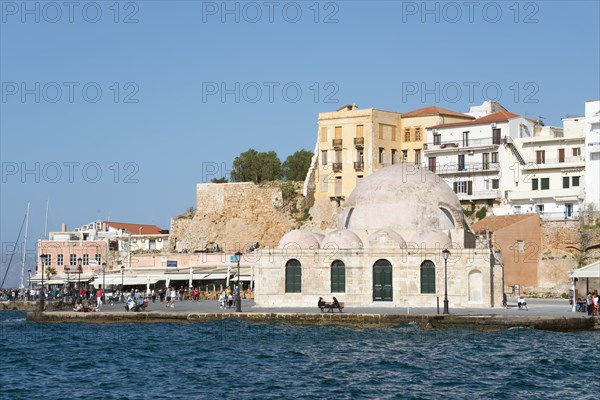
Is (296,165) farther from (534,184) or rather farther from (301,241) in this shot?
(301,241)

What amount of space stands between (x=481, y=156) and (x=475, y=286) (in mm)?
20760

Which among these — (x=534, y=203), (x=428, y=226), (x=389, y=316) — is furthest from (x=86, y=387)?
(x=534, y=203)

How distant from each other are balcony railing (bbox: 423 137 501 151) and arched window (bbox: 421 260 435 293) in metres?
20.5

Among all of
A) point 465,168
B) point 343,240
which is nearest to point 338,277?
point 343,240

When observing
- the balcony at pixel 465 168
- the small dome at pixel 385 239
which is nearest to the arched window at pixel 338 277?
the small dome at pixel 385 239

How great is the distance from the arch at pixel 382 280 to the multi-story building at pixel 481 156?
64.2 feet

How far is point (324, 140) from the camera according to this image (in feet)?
227

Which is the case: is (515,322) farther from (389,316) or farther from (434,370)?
(434,370)

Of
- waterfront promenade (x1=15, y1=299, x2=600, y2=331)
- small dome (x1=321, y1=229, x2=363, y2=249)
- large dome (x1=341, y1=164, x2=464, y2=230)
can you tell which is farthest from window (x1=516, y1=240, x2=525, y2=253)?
small dome (x1=321, y1=229, x2=363, y2=249)

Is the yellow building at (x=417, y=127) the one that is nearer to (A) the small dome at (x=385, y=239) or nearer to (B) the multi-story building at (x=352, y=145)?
(B) the multi-story building at (x=352, y=145)

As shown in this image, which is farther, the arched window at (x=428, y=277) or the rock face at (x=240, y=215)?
the rock face at (x=240, y=215)

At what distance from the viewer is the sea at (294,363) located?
2677 centimetres

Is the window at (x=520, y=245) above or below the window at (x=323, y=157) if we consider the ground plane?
below

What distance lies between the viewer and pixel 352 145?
6775 centimetres
